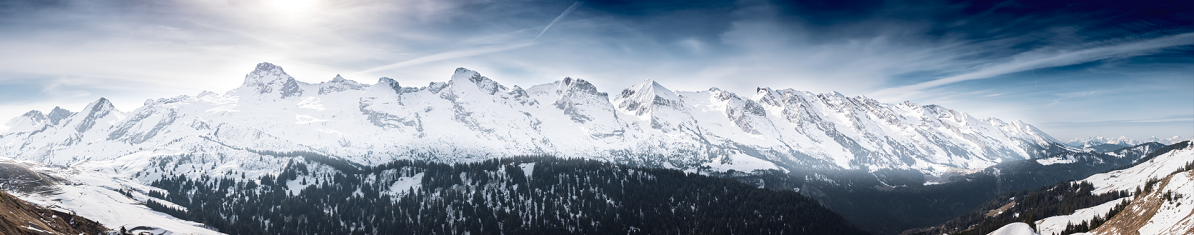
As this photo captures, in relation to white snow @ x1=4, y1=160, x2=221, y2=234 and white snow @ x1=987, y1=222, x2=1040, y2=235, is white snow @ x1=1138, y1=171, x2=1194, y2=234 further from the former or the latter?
white snow @ x1=4, y1=160, x2=221, y2=234

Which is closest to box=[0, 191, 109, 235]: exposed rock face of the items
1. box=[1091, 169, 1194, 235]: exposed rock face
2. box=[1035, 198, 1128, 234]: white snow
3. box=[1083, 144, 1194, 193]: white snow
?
box=[1091, 169, 1194, 235]: exposed rock face

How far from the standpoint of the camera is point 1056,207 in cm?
16150

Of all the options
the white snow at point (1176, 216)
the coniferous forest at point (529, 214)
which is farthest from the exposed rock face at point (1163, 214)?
the coniferous forest at point (529, 214)

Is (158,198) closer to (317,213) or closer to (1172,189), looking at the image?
(317,213)

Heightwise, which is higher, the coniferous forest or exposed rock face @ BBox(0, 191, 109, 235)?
exposed rock face @ BBox(0, 191, 109, 235)

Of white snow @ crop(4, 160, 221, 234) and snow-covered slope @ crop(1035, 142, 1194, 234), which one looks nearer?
snow-covered slope @ crop(1035, 142, 1194, 234)

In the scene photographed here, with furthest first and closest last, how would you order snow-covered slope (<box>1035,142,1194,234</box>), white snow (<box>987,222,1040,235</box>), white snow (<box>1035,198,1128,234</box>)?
white snow (<box>1035,198,1128,234</box>)
white snow (<box>987,222,1040,235</box>)
snow-covered slope (<box>1035,142,1194,234</box>)

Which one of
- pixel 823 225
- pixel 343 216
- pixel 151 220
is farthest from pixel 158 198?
pixel 823 225

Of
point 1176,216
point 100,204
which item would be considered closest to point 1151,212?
point 1176,216

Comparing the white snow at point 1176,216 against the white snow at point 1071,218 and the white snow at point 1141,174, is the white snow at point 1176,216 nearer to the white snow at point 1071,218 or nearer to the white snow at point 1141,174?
the white snow at point 1071,218

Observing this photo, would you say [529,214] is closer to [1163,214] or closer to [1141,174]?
[1163,214]

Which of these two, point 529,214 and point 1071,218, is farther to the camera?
point 529,214

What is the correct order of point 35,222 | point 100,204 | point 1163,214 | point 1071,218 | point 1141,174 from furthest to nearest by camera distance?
point 1141,174 < point 1071,218 < point 100,204 < point 1163,214 < point 35,222

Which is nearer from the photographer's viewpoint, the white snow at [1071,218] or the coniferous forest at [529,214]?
the white snow at [1071,218]
